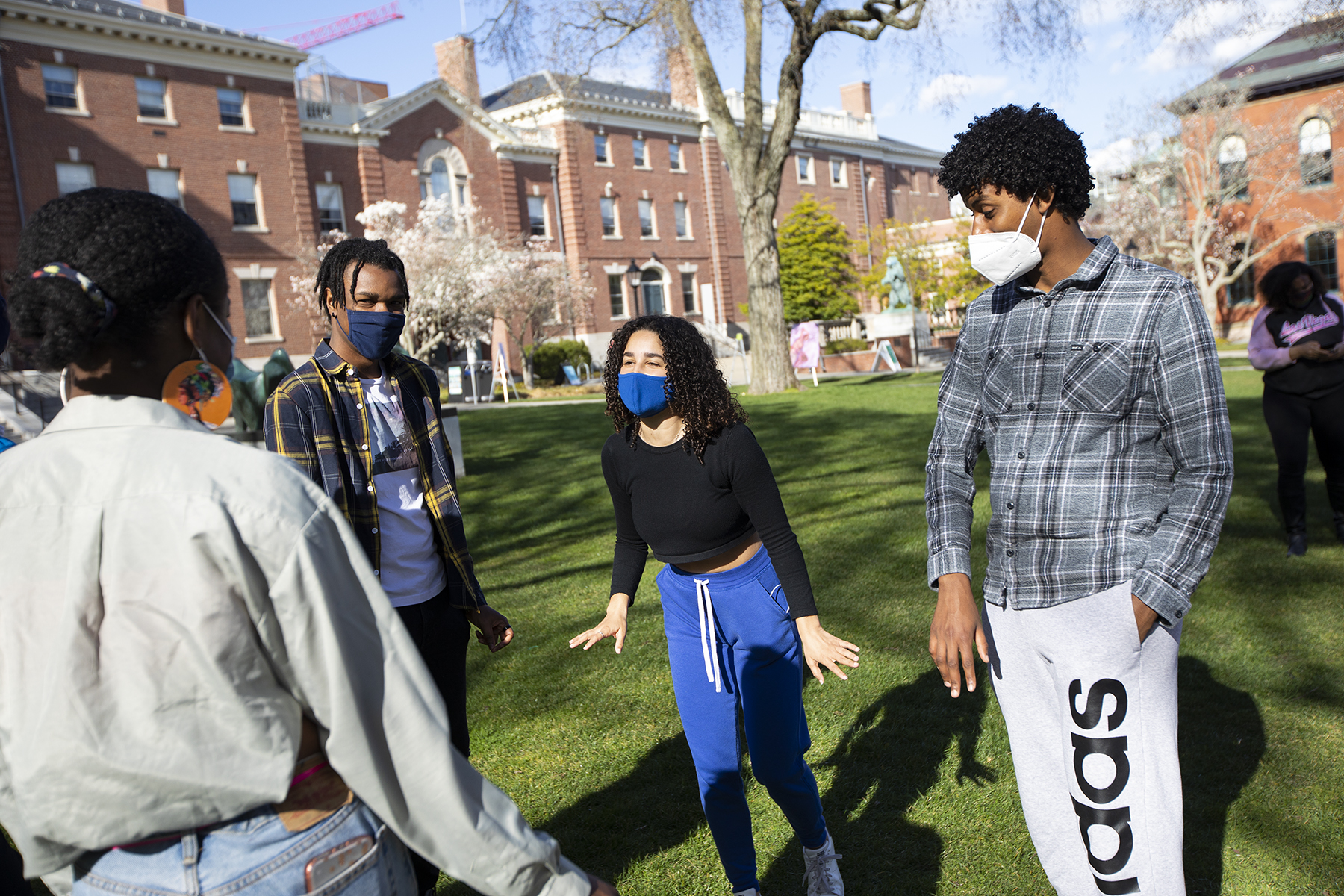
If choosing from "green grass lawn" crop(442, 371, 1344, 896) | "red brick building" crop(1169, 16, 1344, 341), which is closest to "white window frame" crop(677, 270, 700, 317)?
"red brick building" crop(1169, 16, 1344, 341)

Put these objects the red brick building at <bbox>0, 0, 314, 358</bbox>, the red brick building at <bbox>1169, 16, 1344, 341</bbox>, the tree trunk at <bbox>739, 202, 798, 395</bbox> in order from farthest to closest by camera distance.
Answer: the red brick building at <bbox>1169, 16, 1344, 341</bbox> → the red brick building at <bbox>0, 0, 314, 358</bbox> → the tree trunk at <bbox>739, 202, 798, 395</bbox>

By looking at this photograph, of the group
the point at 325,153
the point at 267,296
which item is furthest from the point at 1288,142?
the point at 267,296

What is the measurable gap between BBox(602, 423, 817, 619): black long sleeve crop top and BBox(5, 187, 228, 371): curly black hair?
1872 millimetres

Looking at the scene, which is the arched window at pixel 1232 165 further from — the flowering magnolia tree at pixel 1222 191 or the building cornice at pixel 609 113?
the building cornice at pixel 609 113

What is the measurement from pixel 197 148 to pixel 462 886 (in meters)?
33.8

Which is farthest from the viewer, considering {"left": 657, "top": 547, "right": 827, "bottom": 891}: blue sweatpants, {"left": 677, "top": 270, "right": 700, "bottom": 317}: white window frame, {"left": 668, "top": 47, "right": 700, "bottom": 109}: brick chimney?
{"left": 677, "top": 270, "right": 700, "bottom": 317}: white window frame

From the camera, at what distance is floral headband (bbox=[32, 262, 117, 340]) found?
1332mm

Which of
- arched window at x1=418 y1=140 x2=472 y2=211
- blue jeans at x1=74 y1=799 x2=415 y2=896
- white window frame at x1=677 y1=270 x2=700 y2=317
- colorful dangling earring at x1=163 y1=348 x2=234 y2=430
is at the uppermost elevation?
arched window at x1=418 y1=140 x2=472 y2=211

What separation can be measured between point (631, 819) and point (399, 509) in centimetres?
181

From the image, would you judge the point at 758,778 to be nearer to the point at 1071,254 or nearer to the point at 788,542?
the point at 788,542

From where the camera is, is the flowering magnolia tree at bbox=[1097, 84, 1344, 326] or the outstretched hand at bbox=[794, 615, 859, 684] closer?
the outstretched hand at bbox=[794, 615, 859, 684]

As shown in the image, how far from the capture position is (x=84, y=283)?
1.34 meters

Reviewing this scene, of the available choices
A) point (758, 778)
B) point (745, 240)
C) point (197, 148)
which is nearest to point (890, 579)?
point (758, 778)

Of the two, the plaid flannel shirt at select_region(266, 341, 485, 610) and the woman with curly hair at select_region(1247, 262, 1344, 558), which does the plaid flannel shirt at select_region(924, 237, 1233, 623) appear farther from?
the woman with curly hair at select_region(1247, 262, 1344, 558)
